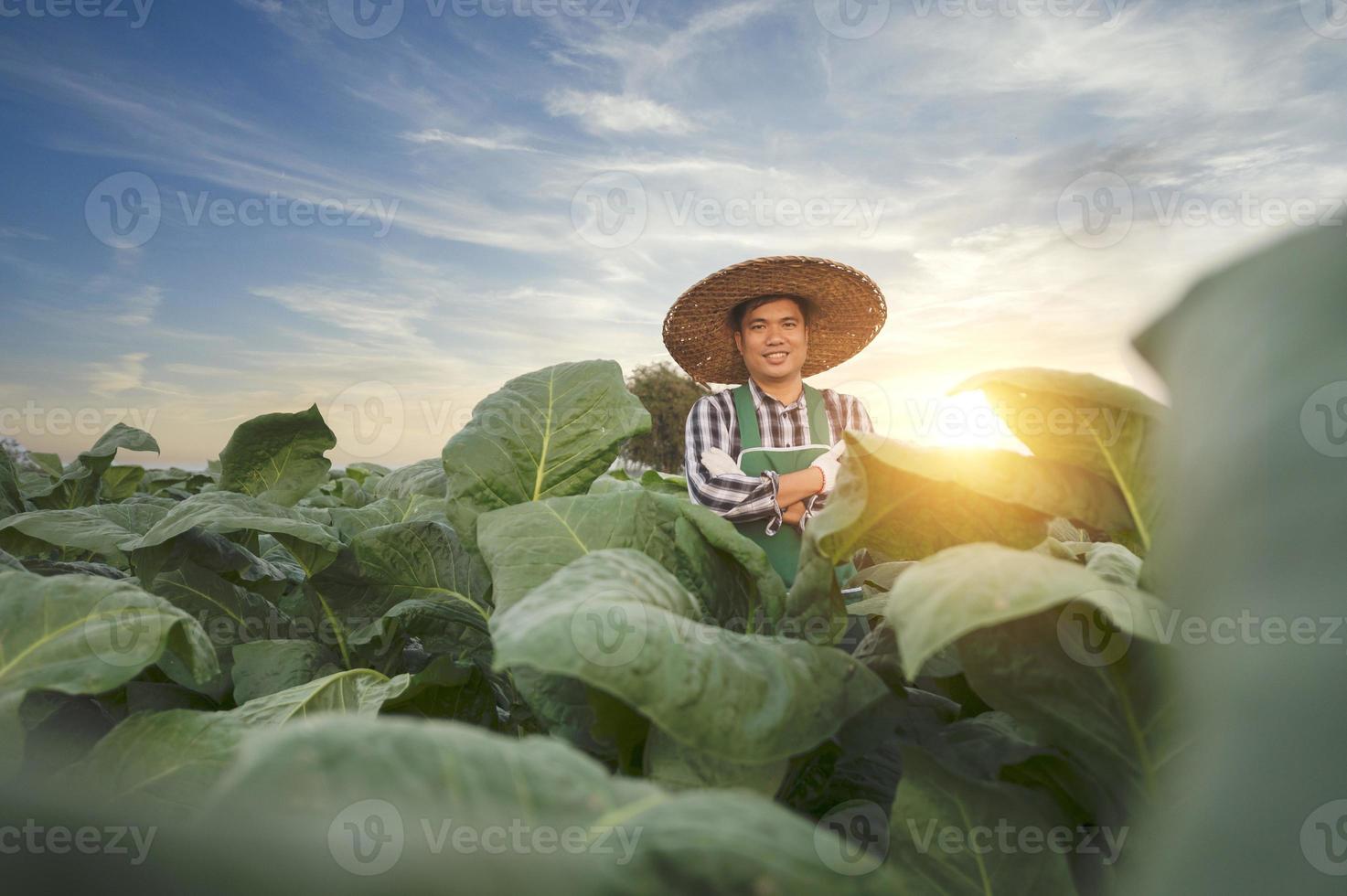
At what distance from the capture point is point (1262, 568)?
1.56 feet

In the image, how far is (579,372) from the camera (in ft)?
4.13

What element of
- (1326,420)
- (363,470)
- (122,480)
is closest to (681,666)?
(1326,420)

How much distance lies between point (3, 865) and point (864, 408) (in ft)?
15.5

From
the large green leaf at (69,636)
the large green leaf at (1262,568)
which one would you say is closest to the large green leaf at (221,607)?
the large green leaf at (69,636)

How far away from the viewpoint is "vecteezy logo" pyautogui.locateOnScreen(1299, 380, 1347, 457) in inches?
18.2

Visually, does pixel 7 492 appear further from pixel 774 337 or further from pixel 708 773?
pixel 774 337

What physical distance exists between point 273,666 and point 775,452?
360cm

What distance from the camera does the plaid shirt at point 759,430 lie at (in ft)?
13.1

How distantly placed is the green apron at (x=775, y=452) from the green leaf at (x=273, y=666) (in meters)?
2.98

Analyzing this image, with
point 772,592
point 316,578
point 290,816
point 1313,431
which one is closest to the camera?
point 290,816

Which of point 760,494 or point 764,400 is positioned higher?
point 764,400

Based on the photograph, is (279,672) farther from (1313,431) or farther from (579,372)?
(1313,431)

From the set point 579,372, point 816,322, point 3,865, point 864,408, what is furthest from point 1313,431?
point 816,322

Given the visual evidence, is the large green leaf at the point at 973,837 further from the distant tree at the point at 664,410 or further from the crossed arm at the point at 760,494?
the distant tree at the point at 664,410
